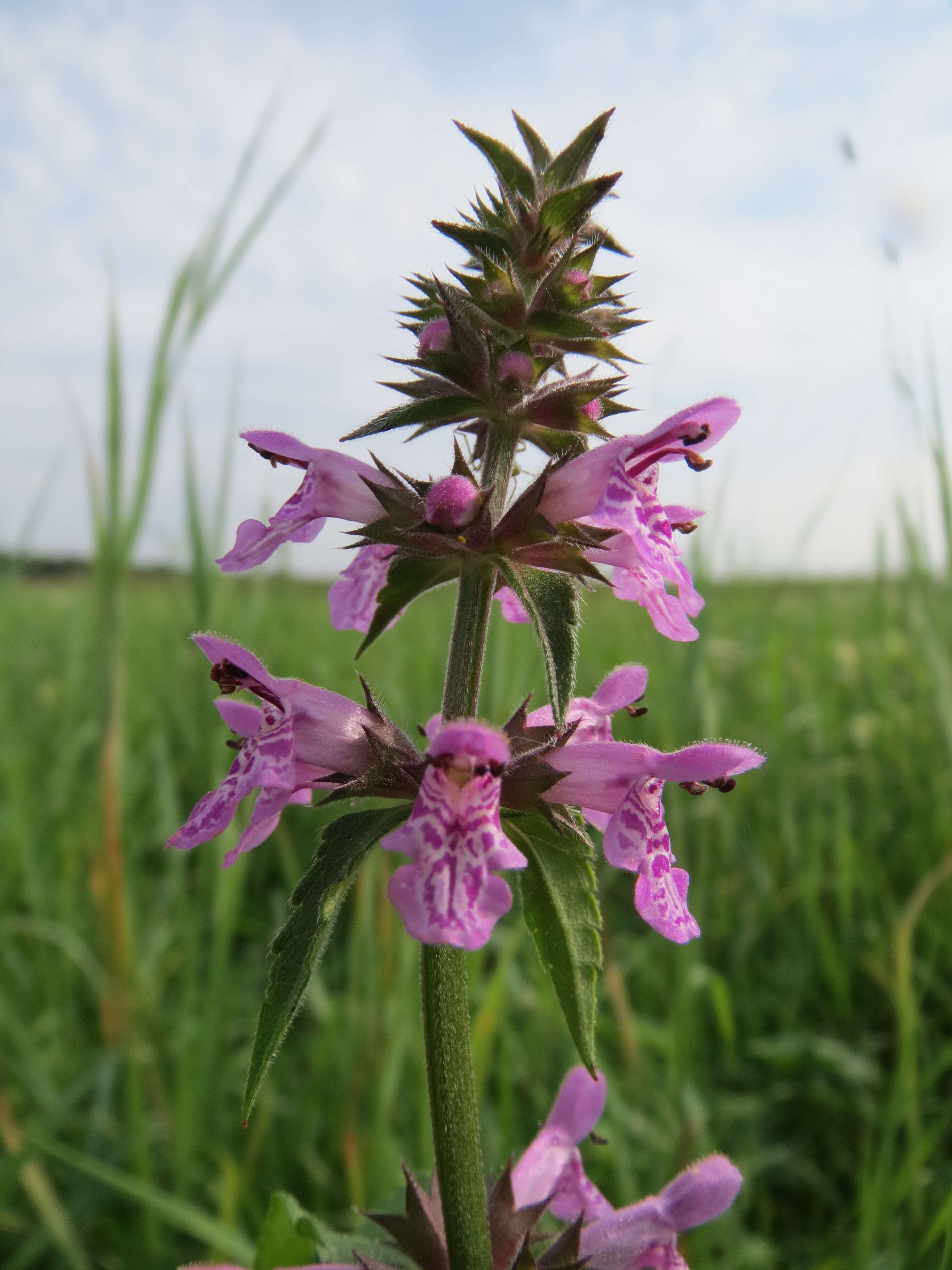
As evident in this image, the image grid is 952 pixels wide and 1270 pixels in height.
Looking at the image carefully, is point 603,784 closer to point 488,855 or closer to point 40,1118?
point 488,855

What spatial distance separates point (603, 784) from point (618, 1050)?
195 cm

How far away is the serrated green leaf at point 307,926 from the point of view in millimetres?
962

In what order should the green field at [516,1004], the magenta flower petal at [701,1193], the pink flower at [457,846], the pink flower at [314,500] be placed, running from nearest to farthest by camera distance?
the pink flower at [457,846] < the pink flower at [314,500] < the magenta flower petal at [701,1193] < the green field at [516,1004]

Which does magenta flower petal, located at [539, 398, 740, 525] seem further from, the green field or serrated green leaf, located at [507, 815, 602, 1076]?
the green field

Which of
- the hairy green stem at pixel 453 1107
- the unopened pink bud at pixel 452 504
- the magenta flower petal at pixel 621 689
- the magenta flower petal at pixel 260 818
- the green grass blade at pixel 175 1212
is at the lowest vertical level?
the green grass blade at pixel 175 1212

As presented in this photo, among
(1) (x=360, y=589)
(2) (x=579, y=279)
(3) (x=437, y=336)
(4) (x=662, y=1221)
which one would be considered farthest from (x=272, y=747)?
(4) (x=662, y=1221)

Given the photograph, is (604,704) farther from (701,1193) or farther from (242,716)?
(701,1193)

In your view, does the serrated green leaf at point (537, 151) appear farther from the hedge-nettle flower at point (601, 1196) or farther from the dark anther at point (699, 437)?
the hedge-nettle flower at point (601, 1196)

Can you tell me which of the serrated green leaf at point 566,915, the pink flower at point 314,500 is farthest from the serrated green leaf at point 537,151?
the serrated green leaf at point 566,915

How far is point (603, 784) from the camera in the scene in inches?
47.3

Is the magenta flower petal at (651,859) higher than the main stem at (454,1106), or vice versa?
the magenta flower petal at (651,859)

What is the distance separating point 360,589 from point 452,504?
0.41 metres

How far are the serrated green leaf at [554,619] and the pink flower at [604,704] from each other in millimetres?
288

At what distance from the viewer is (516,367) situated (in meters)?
1.16
